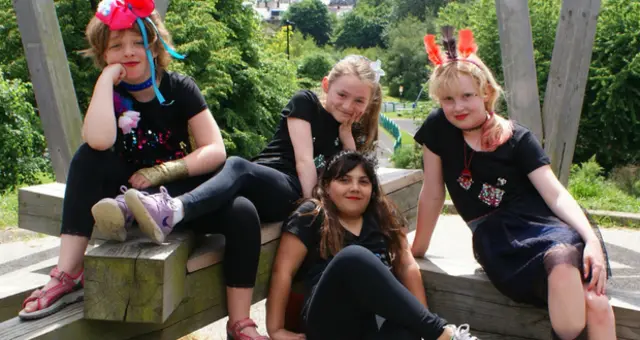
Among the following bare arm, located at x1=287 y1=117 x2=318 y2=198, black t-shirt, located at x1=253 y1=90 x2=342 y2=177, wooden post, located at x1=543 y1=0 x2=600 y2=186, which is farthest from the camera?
wooden post, located at x1=543 y1=0 x2=600 y2=186

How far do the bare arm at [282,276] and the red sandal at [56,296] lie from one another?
0.61 meters

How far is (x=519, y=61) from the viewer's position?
4477 millimetres

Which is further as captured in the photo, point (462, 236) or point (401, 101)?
point (401, 101)

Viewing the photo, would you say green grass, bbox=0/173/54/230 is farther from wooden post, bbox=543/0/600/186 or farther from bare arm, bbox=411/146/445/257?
wooden post, bbox=543/0/600/186

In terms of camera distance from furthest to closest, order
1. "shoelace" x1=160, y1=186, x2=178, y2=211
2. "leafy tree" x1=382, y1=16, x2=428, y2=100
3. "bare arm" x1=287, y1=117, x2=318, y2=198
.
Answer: "leafy tree" x1=382, y1=16, x2=428, y2=100 < "bare arm" x1=287, y1=117, x2=318, y2=198 < "shoelace" x1=160, y1=186, x2=178, y2=211

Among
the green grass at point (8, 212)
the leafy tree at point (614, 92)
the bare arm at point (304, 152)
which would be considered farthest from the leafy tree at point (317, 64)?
the bare arm at point (304, 152)

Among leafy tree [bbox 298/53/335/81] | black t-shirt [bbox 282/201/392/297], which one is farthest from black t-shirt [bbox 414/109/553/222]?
leafy tree [bbox 298/53/335/81]

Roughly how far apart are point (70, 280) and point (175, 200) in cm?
40

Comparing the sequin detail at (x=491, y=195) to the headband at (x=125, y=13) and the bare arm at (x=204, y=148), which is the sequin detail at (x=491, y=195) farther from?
the headband at (x=125, y=13)

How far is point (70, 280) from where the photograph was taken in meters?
2.07

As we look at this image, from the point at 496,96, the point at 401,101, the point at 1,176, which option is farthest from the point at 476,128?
the point at 401,101

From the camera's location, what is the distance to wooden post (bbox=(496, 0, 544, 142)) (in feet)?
14.4

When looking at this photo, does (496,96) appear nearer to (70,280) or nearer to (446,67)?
(446,67)

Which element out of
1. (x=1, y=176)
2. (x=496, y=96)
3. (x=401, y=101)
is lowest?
(x=401, y=101)
